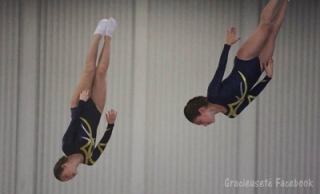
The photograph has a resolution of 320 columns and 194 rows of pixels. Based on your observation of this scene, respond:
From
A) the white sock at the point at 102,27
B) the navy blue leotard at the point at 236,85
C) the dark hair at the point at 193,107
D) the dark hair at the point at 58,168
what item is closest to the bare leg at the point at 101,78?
the white sock at the point at 102,27

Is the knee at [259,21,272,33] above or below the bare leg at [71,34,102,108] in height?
above

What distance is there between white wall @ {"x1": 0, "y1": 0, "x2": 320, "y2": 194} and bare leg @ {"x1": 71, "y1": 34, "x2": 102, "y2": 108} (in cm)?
10

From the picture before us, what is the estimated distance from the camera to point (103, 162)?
20.4 ft

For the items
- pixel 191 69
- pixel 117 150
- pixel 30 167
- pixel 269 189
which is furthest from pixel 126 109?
pixel 269 189

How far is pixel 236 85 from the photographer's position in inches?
241

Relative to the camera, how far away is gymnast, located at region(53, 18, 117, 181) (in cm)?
611

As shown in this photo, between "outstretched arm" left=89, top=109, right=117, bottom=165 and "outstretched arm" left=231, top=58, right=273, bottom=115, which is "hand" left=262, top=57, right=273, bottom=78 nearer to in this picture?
"outstretched arm" left=231, top=58, right=273, bottom=115

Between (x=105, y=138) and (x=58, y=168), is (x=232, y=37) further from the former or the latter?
(x=58, y=168)

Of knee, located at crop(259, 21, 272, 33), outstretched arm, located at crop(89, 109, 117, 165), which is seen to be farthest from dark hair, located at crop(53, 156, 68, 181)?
knee, located at crop(259, 21, 272, 33)

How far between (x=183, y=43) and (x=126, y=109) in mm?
1002

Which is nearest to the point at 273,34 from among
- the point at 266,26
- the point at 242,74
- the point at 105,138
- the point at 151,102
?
the point at 266,26

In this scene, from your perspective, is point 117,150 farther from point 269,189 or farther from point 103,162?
point 269,189

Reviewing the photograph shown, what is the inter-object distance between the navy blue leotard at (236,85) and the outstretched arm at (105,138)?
1.12m

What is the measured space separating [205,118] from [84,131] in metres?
1.37
